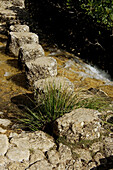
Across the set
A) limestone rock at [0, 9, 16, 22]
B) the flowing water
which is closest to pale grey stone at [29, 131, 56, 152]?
the flowing water

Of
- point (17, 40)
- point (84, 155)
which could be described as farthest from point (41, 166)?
point (17, 40)

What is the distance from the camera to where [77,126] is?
2.44 meters

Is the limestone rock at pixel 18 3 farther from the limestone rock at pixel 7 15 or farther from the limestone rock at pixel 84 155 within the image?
the limestone rock at pixel 84 155

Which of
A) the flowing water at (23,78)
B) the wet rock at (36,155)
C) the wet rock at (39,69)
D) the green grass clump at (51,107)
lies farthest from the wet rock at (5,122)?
the wet rock at (39,69)

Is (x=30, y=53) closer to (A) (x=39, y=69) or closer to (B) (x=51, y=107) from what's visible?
(A) (x=39, y=69)

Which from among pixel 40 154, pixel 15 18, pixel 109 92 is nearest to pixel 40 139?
pixel 40 154

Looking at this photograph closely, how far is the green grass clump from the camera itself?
2.72m

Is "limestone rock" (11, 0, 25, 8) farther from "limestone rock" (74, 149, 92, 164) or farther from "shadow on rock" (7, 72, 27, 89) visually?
"limestone rock" (74, 149, 92, 164)

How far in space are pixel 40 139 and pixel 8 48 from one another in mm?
3391

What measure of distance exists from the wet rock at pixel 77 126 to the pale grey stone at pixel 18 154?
1.43 feet

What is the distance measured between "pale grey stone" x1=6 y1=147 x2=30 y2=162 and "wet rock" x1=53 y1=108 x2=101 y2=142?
44 centimetres

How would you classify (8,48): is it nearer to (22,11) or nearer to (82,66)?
(82,66)

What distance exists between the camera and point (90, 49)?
239 inches

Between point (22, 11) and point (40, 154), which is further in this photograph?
point (22, 11)
